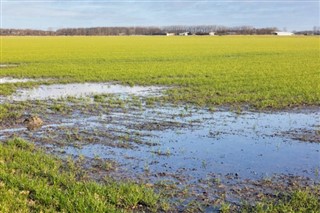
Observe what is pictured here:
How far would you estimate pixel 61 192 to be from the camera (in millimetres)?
8734

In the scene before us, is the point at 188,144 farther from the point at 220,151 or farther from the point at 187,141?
the point at 220,151

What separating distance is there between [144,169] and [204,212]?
3.01 m

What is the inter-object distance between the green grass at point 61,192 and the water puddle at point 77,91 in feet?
42.2

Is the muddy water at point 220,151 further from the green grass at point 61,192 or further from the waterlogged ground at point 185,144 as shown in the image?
the green grass at point 61,192

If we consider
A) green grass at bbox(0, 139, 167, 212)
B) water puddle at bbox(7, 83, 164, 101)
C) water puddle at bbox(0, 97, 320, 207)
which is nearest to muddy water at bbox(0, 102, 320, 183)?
water puddle at bbox(0, 97, 320, 207)

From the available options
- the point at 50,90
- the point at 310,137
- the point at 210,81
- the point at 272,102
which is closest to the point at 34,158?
the point at 310,137

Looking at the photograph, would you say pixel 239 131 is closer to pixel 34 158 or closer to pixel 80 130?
pixel 80 130

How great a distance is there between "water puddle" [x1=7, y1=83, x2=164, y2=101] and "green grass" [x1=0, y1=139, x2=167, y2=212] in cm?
1286

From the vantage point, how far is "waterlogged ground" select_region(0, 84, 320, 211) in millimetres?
9828

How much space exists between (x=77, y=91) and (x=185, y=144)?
13.7m

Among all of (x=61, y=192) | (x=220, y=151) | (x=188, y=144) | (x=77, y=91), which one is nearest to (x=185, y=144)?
(x=188, y=144)

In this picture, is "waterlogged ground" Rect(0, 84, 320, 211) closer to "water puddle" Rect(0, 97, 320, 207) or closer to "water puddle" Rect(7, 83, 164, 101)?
"water puddle" Rect(0, 97, 320, 207)

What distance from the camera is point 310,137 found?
14.2 m

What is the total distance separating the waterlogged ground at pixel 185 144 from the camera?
983 centimetres
